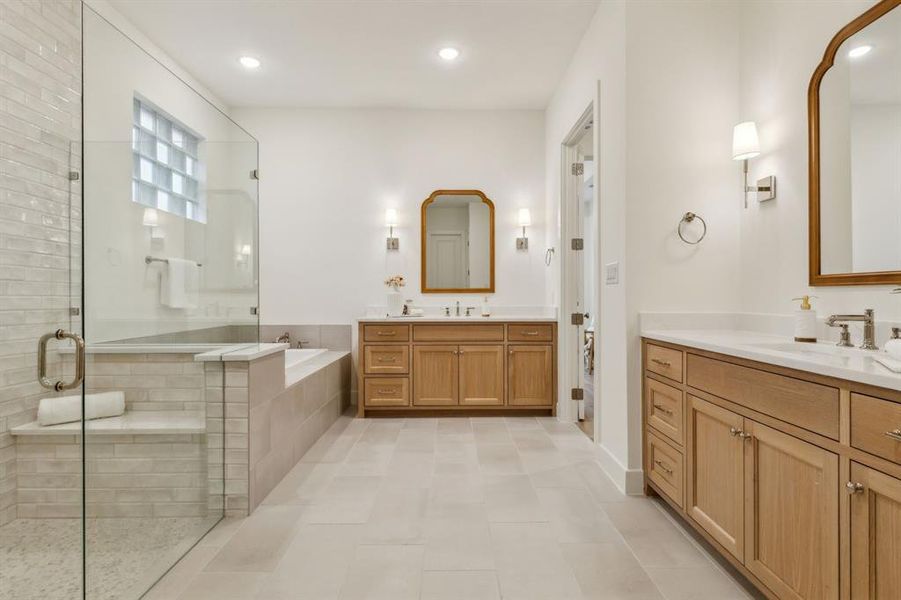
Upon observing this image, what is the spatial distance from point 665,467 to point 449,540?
1.04 m

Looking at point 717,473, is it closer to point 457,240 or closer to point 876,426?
point 876,426

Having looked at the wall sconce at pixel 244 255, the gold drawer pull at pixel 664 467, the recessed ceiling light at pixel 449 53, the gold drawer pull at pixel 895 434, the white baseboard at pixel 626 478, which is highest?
the recessed ceiling light at pixel 449 53

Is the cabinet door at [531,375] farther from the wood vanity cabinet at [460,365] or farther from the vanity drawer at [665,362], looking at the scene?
the vanity drawer at [665,362]

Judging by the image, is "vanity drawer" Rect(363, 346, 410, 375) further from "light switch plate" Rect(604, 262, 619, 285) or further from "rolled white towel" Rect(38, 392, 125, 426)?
"rolled white towel" Rect(38, 392, 125, 426)

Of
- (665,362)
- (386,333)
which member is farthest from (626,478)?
(386,333)

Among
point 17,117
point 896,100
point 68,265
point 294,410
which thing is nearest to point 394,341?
point 294,410

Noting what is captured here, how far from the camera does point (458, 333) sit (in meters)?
4.07

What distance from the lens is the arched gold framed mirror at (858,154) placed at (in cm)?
166

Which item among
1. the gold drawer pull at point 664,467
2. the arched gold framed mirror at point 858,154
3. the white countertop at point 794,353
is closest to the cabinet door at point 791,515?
the white countertop at point 794,353

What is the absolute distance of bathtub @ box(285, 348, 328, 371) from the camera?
3852 mm

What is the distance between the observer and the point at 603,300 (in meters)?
2.84

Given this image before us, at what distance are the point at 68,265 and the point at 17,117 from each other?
0.69 meters

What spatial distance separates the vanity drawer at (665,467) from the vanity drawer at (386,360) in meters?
2.17

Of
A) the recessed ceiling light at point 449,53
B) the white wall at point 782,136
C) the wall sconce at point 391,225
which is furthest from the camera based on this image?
the wall sconce at point 391,225
